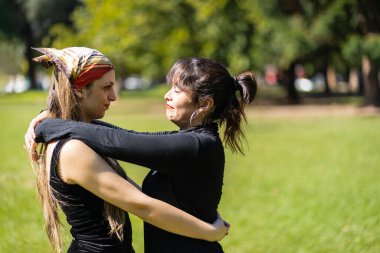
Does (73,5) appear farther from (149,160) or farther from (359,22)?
(149,160)

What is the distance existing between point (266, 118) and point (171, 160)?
25.5 metres

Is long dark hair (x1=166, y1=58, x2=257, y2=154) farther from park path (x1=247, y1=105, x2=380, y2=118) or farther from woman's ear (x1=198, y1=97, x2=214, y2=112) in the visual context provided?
park path (x1=247, y1=105, x2=380, y2=118)

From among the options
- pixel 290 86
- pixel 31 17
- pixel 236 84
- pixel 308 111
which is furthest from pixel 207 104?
pixel 31 17

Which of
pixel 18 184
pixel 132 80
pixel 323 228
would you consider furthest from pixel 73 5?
pixel 323 228

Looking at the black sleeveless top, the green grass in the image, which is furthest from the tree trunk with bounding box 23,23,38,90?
the black sleeveless top

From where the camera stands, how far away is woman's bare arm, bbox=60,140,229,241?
2.35m

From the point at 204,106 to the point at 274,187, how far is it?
8.36m

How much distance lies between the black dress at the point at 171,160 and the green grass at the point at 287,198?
8.37 feet

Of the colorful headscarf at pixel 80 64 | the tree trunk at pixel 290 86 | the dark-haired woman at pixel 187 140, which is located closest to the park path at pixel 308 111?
the tree trunk at pixel 290 86

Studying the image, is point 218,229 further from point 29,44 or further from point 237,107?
point 29,44

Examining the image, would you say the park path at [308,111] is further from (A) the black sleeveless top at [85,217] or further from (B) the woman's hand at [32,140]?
(A) the black sleeveless top at [85,217]

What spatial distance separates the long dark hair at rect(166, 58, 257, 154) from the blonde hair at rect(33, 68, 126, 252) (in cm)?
43

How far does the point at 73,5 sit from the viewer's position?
61281 millimetres

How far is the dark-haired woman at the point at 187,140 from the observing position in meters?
2.36
